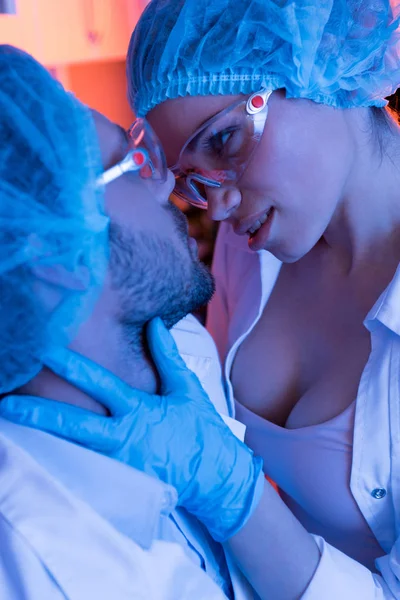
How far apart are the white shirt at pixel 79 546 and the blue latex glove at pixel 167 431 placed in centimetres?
4

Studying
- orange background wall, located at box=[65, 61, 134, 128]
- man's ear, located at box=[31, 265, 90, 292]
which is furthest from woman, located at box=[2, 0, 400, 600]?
orange background wall, located at box=[65, 61, 134, 128]

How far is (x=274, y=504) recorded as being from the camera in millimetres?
1127

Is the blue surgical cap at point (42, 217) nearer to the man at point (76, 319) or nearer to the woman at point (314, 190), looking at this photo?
the man at point (76, 319)

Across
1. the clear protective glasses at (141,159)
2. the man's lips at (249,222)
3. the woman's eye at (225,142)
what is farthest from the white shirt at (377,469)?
the clear protective glasses at (141,159)

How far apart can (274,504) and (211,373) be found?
39 centimetres

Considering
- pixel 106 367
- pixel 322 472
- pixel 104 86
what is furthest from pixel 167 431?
pixel 104 86

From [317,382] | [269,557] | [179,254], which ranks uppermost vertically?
[179,254]

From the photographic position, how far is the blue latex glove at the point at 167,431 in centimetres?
97

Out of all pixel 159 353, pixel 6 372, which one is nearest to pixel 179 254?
pixel 159 353

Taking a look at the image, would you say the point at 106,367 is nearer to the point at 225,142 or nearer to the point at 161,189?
the point at 161,189

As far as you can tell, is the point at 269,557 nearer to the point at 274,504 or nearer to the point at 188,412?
the point at 274,504

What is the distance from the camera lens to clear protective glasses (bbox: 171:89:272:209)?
117cm

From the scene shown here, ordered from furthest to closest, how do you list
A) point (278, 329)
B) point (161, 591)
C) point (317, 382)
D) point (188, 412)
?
point (278, 329), point (317, 382), point (188, 412), point (161, 591)

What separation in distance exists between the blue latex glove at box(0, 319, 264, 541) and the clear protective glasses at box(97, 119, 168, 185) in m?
0.28
